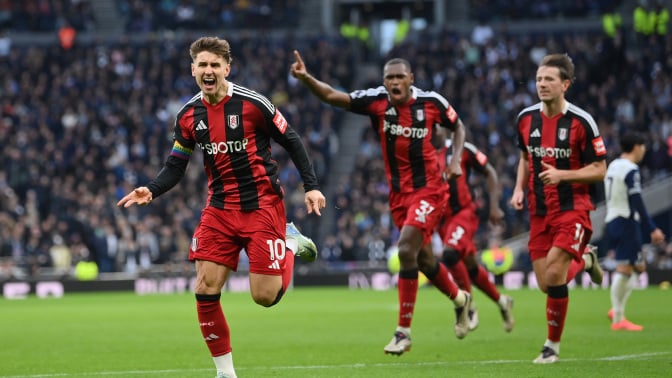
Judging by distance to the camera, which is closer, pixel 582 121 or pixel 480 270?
pixel 582 121

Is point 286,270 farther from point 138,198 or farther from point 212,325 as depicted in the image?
point 138,198

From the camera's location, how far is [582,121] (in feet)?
32.9

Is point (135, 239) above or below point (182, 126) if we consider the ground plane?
below

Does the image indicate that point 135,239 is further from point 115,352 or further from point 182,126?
point 182,126

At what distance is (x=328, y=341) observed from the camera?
12.9 metres

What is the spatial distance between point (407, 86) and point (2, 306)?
43.3 feet

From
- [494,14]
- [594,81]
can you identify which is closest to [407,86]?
[594,81]

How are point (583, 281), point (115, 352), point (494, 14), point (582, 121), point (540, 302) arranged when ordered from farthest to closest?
1. point (494, 14)
2. point (583, 281)
3. point (540, 302)
4. point (115, 352)
5. point (582, 121)

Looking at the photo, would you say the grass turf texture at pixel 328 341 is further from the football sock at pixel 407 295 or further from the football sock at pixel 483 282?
the football sock at pixel 483 282

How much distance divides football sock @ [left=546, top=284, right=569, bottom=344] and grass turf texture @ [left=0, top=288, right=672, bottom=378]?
9.9 inches

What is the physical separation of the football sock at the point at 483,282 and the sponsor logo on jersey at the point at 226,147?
5394 millimetres

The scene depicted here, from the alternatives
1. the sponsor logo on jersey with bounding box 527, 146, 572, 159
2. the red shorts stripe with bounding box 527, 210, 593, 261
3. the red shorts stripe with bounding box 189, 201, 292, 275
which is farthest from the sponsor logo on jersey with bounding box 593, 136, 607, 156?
the red shorts stripe with bounding box 189, 201, 292, 275

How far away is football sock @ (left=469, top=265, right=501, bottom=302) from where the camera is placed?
13.1 meters

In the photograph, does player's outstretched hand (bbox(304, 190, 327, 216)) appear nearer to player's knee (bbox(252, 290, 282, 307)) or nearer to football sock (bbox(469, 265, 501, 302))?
player's knee (bbox(252, 290, 282, 307))
